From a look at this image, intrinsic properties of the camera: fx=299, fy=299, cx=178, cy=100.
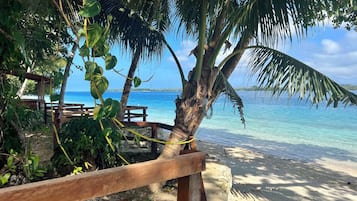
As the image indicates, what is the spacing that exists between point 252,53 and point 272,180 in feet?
12.4

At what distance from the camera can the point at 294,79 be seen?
3.20 metres

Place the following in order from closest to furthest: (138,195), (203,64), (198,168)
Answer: (198,168)
(203,64)
(138,195)

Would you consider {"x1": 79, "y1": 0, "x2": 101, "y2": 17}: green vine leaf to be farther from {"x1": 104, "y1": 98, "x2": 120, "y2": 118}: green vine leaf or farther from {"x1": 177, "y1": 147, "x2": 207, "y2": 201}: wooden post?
Answer: {"x1": 177, "y1": 147, "x2": 207, "y2": 201}: wooden post

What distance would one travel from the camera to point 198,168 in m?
1.47

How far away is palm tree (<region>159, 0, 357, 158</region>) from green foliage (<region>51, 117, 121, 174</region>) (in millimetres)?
962

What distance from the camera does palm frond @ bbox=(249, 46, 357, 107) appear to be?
3111 millimetres

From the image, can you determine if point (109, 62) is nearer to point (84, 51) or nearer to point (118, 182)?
point (84, 51)

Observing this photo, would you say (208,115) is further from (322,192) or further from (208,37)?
(322,192)

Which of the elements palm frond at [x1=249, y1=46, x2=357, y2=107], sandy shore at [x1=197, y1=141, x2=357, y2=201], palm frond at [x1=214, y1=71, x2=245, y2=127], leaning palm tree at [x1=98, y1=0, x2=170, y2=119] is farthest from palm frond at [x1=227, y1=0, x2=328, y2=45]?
sandy shore at [x1=197, y1=141, x2=357, y2=201]

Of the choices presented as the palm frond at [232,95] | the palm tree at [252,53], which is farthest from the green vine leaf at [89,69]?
the palm frond at [232,95]

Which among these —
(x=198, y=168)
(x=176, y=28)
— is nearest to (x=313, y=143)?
(x=176, y=28)

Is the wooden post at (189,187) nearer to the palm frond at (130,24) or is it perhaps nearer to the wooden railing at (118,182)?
the wooden railing at (118,182)

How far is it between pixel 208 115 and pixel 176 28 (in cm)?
158

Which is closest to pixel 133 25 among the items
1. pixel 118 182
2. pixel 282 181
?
pixel 118 182
